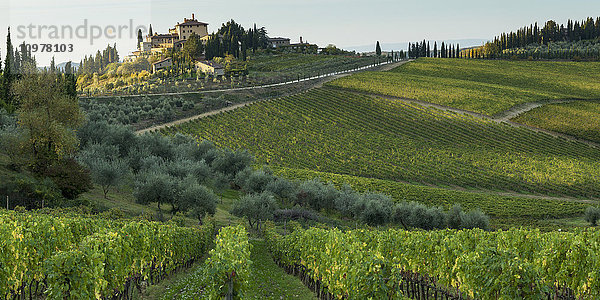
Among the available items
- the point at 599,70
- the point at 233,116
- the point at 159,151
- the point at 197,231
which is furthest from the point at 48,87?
the point at 599,70

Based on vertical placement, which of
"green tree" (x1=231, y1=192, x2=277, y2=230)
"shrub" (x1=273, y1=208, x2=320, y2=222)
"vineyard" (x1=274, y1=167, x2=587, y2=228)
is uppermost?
"green tree" (x1=231, y1=192, x2=277, y2=230)

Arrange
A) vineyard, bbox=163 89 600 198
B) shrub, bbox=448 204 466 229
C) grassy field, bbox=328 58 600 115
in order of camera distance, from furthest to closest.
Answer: grassy field, bbox=328 58 600 115
vineyard, bbox=163 89 600 198
shrub, bbox=448 204 466 229

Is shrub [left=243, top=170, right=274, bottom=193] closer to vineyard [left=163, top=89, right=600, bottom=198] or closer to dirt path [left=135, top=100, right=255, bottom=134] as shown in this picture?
vineyard [left=163, top=89, right=600, bottom=198]

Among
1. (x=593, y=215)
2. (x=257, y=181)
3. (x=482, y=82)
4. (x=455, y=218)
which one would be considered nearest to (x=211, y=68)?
(x=482, y=82)

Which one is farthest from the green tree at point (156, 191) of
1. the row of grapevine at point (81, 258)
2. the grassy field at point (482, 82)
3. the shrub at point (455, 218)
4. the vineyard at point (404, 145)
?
the grassy field at point (482, 82)

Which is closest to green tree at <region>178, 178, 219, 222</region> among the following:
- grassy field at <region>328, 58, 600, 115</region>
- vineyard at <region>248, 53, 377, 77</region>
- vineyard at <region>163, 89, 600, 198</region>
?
vineyard at <region>163, 89, 600, 198</region>

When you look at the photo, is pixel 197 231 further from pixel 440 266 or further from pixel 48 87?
pixel 48 87

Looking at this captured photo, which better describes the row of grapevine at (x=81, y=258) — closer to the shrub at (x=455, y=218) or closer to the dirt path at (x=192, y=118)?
the shrub at (x=455, y=218)
